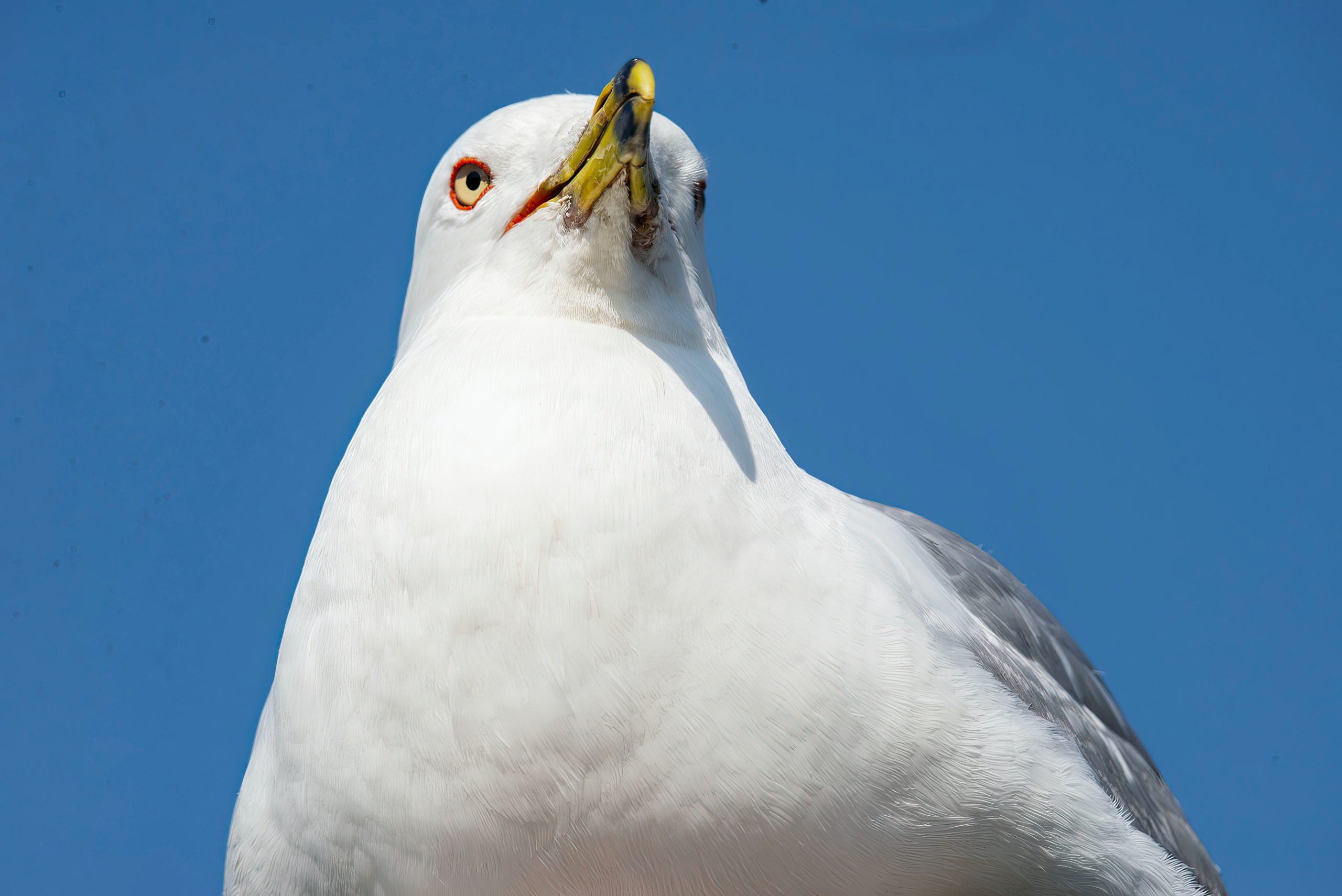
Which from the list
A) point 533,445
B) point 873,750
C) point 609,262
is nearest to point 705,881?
point 873,750

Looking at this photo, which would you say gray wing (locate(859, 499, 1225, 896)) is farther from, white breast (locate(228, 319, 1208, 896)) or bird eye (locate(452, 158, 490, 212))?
bird eye (locate(452, 158, 490, 212))

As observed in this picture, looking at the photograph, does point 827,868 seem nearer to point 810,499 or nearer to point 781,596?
point 781,596

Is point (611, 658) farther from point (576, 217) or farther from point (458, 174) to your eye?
point (458, 174)

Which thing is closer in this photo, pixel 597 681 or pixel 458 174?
pixel 597 681

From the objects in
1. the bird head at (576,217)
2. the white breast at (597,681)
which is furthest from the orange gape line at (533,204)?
the white breast at (597,681)

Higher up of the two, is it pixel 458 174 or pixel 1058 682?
pixel 458 174

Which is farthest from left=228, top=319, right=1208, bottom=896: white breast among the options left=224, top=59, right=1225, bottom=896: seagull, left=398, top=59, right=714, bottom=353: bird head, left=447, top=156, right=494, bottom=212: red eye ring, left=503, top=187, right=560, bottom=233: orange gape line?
left=447, top=156, right=494, bottom=212: red eye ring

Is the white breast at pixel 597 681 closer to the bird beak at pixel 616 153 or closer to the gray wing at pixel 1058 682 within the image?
the bird beak at pixel 616 153

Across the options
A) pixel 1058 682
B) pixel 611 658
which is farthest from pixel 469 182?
pixel 1058 682
